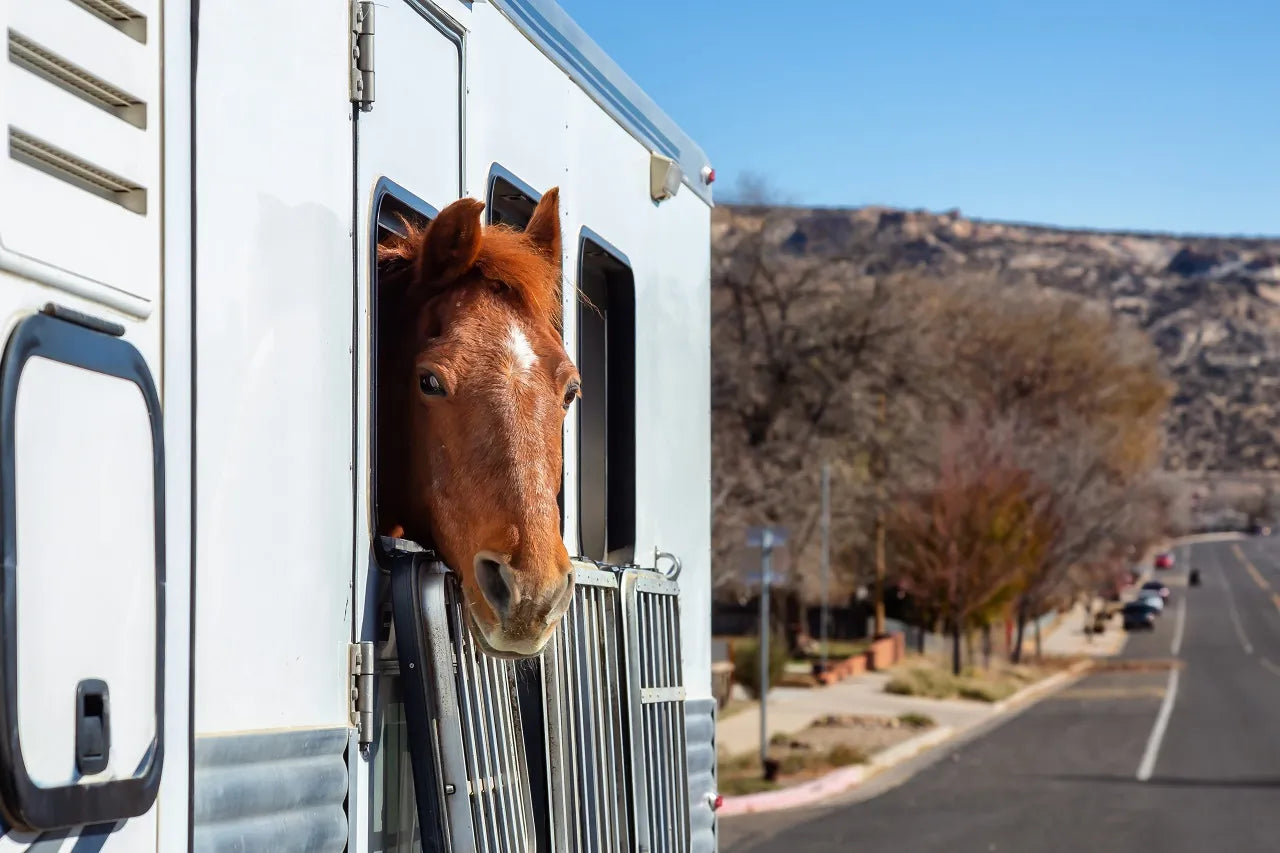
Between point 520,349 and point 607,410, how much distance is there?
1908 millimetres

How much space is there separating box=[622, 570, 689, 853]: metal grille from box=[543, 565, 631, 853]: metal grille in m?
0.06

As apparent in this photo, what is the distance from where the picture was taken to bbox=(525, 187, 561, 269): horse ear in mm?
3830

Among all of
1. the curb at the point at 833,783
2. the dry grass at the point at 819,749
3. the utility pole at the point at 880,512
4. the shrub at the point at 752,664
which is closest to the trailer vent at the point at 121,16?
the curb at the point at 833,783

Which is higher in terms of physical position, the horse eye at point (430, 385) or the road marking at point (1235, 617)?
the horse eye at point (430, 385)

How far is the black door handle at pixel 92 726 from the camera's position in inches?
91.4

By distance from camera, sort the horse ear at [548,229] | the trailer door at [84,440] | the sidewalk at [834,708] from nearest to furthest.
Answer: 1. the trailer door at [84,440]
2. the horse ear at [548,229]
3. the sidewalk at [834,708]

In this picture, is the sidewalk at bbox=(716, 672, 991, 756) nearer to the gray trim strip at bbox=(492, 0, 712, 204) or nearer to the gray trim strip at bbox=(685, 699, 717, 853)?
the gray trim strip at bbox=(685, 699, 717, 853)

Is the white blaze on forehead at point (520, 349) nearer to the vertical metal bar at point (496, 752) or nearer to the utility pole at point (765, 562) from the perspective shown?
the vertical metal bar at point (496, 752)

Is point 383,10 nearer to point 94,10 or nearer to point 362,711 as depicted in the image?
point 94,10

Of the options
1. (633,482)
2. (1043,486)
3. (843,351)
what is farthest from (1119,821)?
(1043,486)

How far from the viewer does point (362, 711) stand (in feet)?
10.7

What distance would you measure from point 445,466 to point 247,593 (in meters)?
0.56

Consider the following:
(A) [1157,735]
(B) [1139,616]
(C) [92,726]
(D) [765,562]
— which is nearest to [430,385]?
(C) [92,726]

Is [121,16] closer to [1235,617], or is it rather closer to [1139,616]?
[1139,616]
